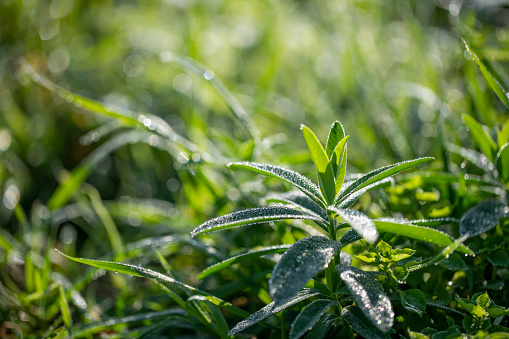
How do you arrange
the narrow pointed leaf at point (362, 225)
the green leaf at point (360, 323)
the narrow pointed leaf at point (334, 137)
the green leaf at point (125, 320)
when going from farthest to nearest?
the green leaf at point (125, 320), the narrow pointed leaf at point (334, 137), the green leaf at point (360, 323), the narrow pointed leaf at point (362, 225)

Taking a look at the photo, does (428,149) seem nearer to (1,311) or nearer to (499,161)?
(499,161)

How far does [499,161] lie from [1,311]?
1.11m

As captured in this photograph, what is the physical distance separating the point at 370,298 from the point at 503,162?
0.42 meters

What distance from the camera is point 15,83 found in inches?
73.0

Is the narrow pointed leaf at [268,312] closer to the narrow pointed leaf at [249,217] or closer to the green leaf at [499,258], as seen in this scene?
the narrow pointed leaf at [249,217]

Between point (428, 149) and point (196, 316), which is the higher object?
point (428, 149)

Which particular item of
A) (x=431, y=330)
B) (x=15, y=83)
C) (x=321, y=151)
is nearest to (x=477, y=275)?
(x=431, y=330)

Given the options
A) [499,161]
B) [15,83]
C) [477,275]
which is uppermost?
[15,83]

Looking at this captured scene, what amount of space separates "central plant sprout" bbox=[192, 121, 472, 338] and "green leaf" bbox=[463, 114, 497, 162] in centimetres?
24

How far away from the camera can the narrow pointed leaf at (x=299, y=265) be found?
56cm

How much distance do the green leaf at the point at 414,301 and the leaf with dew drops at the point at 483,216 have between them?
0.15m

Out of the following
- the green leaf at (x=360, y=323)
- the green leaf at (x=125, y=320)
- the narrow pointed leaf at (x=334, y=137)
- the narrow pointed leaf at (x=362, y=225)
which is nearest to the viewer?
the narrow pointed leaf at (x=362, y=225)

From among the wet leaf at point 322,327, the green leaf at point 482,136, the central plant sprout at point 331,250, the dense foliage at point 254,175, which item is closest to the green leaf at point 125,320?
the dense foliage at point 254,175

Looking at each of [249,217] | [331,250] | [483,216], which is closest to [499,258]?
[483,216]
